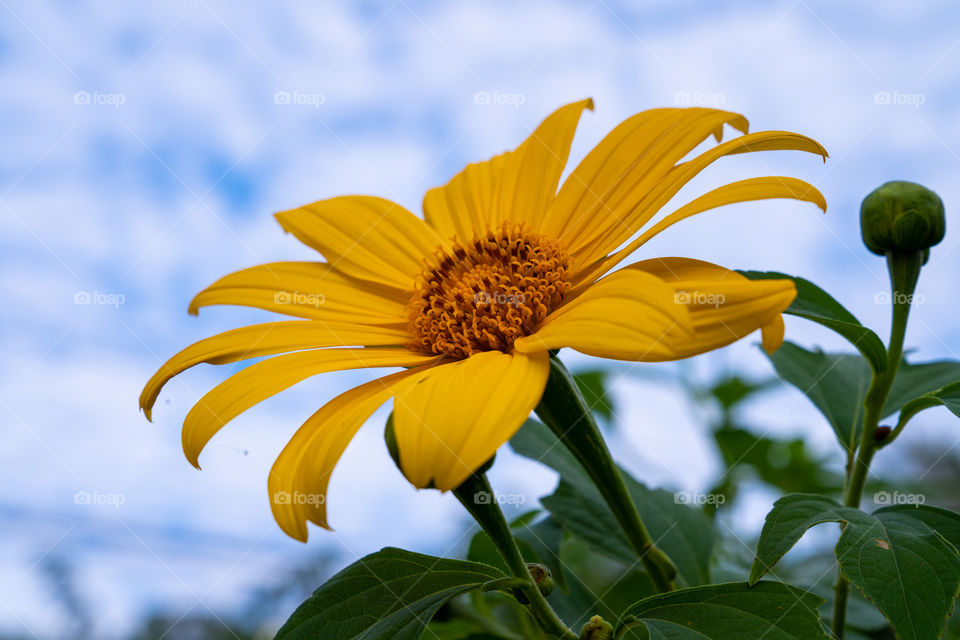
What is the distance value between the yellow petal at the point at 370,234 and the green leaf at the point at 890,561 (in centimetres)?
67

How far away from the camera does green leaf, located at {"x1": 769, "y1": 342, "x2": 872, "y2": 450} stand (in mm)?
1228

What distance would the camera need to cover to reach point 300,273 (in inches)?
48.0

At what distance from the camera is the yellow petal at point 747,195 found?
87cm

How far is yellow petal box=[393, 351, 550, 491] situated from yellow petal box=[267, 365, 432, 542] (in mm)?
58

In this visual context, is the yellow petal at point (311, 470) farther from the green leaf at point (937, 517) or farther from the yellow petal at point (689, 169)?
the green leaf at point (937, 517)

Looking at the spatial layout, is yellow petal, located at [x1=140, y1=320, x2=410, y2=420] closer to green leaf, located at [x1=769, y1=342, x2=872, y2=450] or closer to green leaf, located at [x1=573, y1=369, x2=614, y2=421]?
green leaf, located at [x1=769, y1=342, x2=872, y2=450]

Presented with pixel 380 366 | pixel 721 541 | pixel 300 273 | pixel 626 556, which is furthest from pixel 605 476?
pixel 721 541

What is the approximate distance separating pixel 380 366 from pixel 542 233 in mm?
370

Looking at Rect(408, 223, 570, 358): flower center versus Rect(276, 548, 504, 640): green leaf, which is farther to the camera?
Rect(408, 223, 570, 358): flower center

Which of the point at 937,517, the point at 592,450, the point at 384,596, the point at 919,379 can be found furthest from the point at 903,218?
the point at 384,596

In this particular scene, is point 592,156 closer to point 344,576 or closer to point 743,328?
point 743,328

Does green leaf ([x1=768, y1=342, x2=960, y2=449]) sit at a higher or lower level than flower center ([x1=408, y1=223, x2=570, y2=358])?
lower
